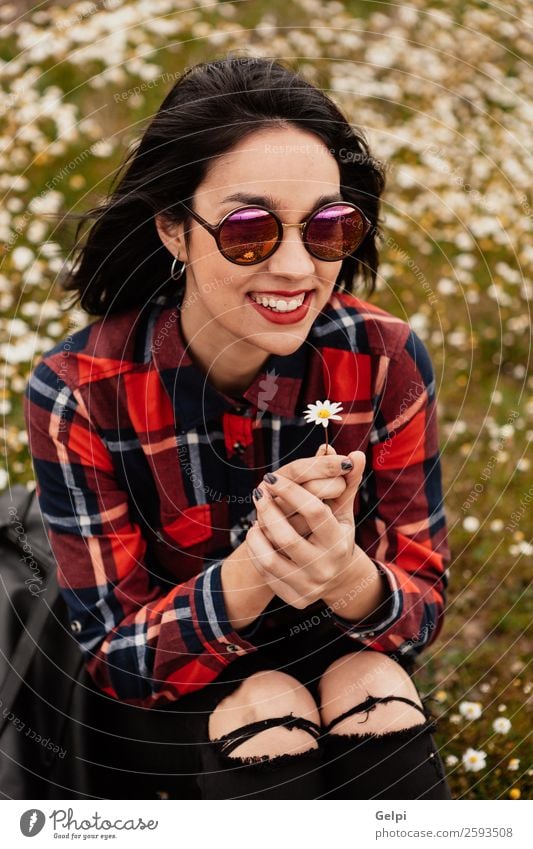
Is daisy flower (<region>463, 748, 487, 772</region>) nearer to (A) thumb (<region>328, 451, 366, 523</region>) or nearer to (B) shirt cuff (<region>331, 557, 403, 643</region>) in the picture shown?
(B) shirt cuff (<region>331, 557, 403, 643</region>)

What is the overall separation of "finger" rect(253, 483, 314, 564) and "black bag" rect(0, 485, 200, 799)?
0.43 m

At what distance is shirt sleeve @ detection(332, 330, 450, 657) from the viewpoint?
1.44 m

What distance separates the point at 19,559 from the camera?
1.77 m

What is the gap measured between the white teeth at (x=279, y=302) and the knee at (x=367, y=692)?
22.7 inches

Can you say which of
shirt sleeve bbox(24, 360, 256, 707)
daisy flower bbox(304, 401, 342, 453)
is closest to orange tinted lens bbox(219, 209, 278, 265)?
daisy flower bbox(304, 401, 342, 453)

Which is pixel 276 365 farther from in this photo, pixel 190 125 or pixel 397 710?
pixel 397 710

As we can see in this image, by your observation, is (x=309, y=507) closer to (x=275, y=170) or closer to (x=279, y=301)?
(x=279, y=301)

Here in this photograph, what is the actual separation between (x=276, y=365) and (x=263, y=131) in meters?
0.38

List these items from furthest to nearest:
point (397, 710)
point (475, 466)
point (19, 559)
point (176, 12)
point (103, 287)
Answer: point (176, 12) < point (475, 466) < point (19, 559) < point (103, 287) < point (397, 710)

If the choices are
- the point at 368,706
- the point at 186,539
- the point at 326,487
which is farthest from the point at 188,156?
the point at 368,706

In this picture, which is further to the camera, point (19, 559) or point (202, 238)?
point (19, 559)

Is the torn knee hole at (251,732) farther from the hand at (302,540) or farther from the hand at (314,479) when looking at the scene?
the hand at (314,479)

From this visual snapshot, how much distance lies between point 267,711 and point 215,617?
0.17m

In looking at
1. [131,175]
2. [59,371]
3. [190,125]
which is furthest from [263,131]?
[59,371]
